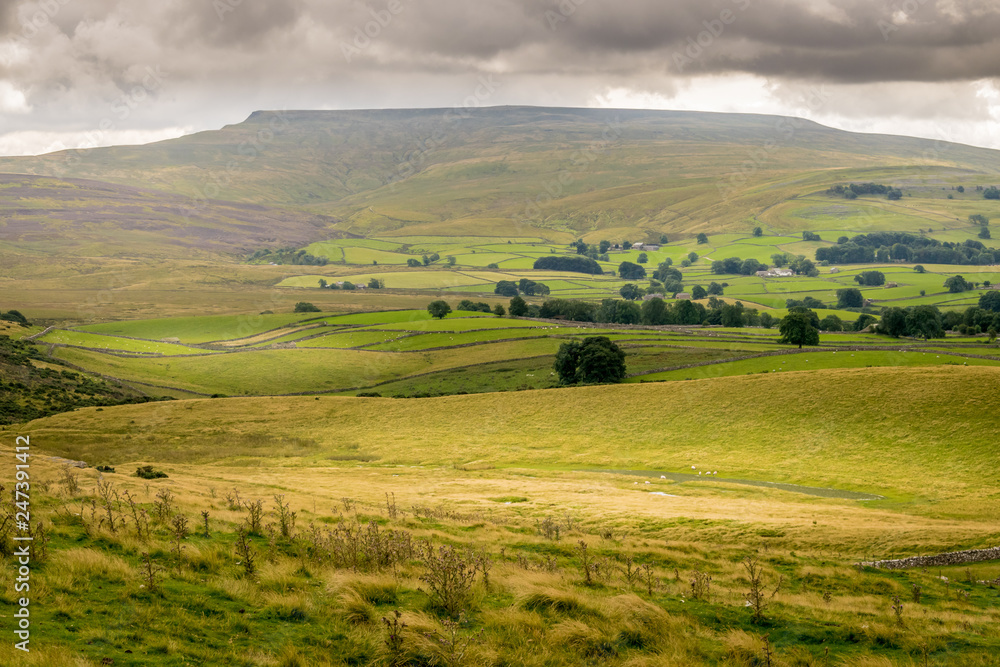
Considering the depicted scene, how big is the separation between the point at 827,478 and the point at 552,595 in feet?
115

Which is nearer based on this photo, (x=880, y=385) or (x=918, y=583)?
(x=918, y=583)

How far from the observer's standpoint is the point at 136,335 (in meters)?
138

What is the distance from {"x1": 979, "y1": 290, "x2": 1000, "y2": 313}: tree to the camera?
142562 millimetres

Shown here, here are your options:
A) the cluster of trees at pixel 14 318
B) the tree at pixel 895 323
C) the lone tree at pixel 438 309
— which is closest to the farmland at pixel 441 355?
the tree at pixel 895 323

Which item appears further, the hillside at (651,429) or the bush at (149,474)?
the hillside at (651,429)

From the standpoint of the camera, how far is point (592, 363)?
77375 millimetres

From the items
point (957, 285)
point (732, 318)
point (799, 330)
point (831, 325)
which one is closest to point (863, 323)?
point (831, 325)

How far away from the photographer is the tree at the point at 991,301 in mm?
142562

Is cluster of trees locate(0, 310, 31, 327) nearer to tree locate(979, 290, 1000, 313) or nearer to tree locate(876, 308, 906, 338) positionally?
tree locate(876, 308, 906, 338)

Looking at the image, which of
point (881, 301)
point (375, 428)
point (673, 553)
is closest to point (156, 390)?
point (375, 428)

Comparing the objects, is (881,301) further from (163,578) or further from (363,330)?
(163,578)

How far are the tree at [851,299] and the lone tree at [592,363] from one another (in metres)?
111

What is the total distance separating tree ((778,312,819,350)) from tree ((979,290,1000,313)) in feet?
245

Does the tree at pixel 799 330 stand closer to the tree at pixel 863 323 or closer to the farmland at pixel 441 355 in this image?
the farmland at pixel 441 355
